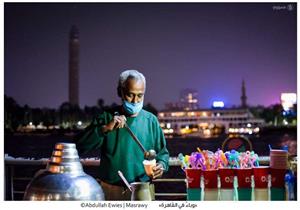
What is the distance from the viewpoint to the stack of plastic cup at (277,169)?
202 centimetres

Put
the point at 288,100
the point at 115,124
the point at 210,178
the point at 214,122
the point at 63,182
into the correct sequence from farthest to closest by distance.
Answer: the point at 214,122
the point at 288,100
the point at 115,124
the point at 210,178
the point at 63,182

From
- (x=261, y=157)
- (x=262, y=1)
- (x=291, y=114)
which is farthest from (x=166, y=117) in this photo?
(x=262, y=1)

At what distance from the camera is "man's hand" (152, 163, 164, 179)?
2238mm

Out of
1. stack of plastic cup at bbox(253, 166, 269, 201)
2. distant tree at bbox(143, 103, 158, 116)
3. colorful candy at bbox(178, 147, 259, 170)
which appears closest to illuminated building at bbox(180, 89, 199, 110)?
distant tree at bbox(143, 103, 158, 116)

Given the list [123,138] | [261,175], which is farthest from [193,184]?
[123,138]

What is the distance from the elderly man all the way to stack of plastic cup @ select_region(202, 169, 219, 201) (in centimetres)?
30

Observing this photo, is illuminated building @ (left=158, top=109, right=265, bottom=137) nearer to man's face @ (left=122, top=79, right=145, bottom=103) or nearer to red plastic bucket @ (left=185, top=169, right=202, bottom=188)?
man's face @ (left=122, top=79, right=145, bottom=103)

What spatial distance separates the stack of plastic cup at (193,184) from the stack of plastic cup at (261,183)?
268mm

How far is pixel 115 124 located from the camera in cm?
220

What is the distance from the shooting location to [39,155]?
2.35 m

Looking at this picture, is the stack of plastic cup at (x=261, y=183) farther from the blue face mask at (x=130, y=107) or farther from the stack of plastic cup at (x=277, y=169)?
the blue face mask at (x=130, y=107)

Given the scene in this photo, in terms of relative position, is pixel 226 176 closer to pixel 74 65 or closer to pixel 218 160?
pixel 218 160

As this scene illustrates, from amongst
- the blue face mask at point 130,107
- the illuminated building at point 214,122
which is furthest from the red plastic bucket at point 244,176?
the blue face mask at point 130,107

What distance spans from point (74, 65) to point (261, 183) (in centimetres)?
117
